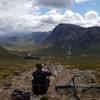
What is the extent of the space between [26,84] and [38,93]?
8.80 m

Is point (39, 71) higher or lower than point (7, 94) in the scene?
higher

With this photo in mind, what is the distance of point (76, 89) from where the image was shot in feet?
82.0

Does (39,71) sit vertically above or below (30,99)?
above

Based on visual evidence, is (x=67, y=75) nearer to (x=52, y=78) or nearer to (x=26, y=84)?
(x=52, y=78)

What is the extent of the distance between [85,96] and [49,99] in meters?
3.89

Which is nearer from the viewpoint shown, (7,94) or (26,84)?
(7,94)

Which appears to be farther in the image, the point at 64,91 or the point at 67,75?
the point at 67,75

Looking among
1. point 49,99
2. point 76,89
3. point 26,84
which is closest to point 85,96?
point 76,89

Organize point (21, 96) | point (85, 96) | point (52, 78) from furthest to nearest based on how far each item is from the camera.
A: point (52, 78) < point (85, 96) < point (21, 96)

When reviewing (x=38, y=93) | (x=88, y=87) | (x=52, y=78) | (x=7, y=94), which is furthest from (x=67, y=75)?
(x=38, y=93)

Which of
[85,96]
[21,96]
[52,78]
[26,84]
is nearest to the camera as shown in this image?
[21,96]

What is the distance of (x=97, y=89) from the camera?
82.8 feet

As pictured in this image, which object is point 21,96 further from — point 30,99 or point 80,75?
point 80,75

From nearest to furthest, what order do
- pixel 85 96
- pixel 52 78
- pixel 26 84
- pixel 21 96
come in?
pixel 21 96 → pixel 85 96 → pixel 26 84 → pixel 52 78
